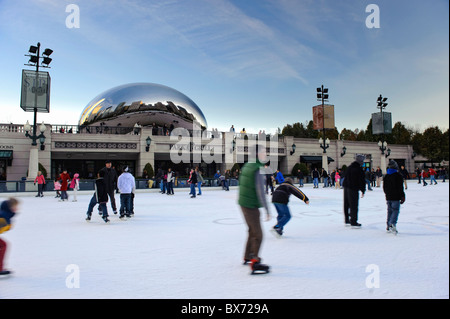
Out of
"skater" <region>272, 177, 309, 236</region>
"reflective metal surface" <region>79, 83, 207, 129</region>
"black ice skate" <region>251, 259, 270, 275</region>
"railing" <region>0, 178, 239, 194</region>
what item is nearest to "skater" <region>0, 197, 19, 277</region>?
"black ice skate" <region>251, 259, 270, 275</region>

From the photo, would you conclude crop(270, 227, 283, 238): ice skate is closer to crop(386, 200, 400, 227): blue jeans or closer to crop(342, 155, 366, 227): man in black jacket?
crop(342, 155, 366, 227): man in black jacket

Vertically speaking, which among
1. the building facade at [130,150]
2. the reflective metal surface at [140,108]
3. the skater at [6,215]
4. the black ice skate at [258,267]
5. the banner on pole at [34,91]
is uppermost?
the reflective metal surface at [140,108]

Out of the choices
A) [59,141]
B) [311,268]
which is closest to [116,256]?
[311,268]

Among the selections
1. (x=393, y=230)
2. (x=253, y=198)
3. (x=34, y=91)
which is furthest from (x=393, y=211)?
(x=34, y=91)

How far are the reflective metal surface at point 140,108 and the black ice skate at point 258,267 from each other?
34.1 metres

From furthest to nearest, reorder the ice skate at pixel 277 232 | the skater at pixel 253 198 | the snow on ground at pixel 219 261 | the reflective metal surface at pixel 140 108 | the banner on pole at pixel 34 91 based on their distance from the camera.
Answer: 1. the reflective metal surface at pixel 140 108
2. the banner on pole at pixel 34 91
3. the ice skate at pixel 277 232
4. the skater at pixel 253 198
5. the snow on ground at pixel 219 261

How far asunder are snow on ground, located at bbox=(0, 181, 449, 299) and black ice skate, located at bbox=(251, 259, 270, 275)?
126 mm

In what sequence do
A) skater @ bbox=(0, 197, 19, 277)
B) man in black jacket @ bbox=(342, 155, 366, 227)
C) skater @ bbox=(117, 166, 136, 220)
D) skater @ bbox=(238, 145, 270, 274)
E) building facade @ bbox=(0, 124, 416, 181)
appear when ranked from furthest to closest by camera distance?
building facade @ bbox=(0, 124, 416, 181)
skater @ bbox=(117, 166, 136, 220)
man in black jacket @ bbox=(342, 155, 366, 227)
skater @ bbox=(238, 145, 270, 274)
skater @ bbox=(0, 197, 19, 277)

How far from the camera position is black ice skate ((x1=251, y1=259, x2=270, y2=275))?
3555mm

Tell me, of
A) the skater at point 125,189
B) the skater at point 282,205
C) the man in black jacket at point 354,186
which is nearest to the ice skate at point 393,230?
the man in black jacket at point 354,186

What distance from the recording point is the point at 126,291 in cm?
306

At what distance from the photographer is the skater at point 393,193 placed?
5.70 metres

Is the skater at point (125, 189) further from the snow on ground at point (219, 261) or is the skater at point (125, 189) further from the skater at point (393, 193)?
the skater at point (393, 193)

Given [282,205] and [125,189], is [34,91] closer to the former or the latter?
[125,189]
